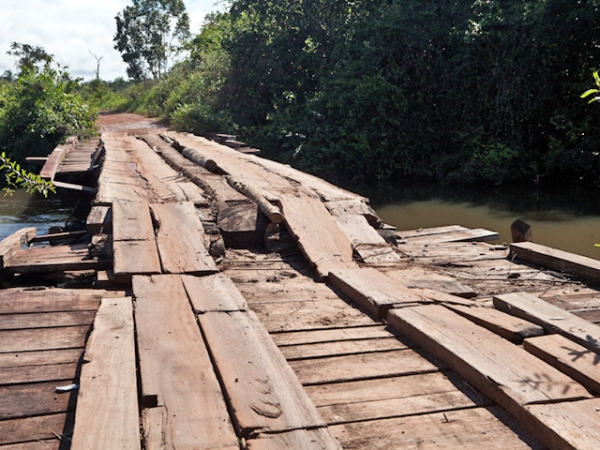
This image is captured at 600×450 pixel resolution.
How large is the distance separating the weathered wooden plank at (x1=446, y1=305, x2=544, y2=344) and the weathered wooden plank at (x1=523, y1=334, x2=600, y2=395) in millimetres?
106

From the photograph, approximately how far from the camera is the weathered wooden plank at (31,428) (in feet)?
6.86

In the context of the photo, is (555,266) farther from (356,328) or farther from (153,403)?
(153,403)

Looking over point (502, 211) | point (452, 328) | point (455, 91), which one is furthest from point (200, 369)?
point (455, 91)

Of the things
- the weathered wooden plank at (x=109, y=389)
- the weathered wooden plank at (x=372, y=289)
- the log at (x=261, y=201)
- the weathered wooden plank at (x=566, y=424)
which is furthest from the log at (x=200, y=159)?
the weathered wooden plank at (x=566, y=424)

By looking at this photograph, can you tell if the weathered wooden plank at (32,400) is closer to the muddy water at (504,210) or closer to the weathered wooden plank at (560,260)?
the weathered wooden plank at (560,260)

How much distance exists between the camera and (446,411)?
7.58 ft

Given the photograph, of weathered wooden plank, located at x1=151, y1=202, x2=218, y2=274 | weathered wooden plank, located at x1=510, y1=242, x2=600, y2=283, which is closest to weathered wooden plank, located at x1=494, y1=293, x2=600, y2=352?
weathered wooden plank, located at x1=510, y1=242, x2=600, y2=283

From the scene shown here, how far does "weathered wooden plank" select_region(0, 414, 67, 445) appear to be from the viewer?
2.09m

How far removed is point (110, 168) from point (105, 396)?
18.0 ft

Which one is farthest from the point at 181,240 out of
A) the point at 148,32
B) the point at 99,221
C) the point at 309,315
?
the point at 148,32

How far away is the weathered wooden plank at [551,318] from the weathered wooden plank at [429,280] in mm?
406

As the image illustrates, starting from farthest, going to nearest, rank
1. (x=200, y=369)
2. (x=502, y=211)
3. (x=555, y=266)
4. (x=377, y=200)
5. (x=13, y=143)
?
(x=13, y=143), (x=377, y=200), (x=502, y=211), (x=555, y=266), (x=200, y=369)

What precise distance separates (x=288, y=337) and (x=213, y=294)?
54 centimetres

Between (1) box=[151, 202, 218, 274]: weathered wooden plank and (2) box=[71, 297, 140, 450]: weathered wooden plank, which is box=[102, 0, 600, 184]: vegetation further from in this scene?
(2) box=[71, 297, 140, 450]: weathered wooden plank
